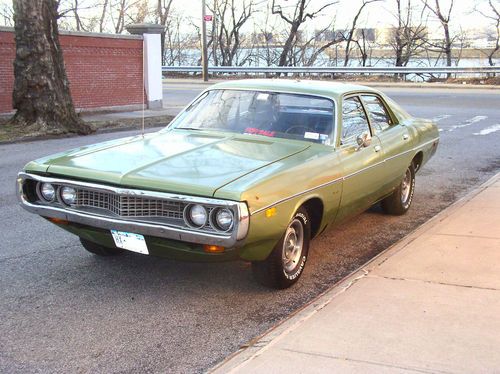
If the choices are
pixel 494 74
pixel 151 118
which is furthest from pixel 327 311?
pixel 494 74

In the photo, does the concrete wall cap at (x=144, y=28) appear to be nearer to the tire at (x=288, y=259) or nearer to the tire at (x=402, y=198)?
the tire at (x=402, y=198)

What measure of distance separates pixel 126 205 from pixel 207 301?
36.3 inches

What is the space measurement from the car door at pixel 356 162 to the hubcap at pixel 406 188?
107 cm

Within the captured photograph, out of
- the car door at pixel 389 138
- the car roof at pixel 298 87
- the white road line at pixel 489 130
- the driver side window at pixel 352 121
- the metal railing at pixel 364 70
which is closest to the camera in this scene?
the driver side window at pixel 352 121

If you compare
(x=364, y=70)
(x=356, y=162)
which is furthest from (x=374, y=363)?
(x=364, y=70)

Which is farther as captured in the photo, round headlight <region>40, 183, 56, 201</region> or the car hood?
round headlight <region>40, 183, 56, 201</region>

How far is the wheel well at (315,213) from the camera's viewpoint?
4719mm

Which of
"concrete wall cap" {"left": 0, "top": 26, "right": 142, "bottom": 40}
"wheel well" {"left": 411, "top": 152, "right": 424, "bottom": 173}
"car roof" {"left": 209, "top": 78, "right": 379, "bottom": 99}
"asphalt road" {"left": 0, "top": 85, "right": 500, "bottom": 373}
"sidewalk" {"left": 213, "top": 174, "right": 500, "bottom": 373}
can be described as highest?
"concrete wall cap" {"left": 0, "top": 26, "right": 142, "bottom": 40}

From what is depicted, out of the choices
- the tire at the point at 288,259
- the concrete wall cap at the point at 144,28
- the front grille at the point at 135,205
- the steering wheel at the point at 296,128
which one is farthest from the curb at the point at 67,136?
the tire at the point at 288,259

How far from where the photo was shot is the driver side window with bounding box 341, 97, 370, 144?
5.38 meters

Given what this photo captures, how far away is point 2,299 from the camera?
14.2 feet

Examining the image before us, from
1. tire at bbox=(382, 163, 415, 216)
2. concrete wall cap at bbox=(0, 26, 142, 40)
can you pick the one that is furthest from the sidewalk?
concrete wall cap at bbox=(0, 26, 142, 40)

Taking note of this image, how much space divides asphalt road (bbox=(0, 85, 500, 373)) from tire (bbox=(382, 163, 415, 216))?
124 mm

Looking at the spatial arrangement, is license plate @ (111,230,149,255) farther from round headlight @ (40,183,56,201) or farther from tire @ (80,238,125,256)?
tire @ (80,238,125,256)
